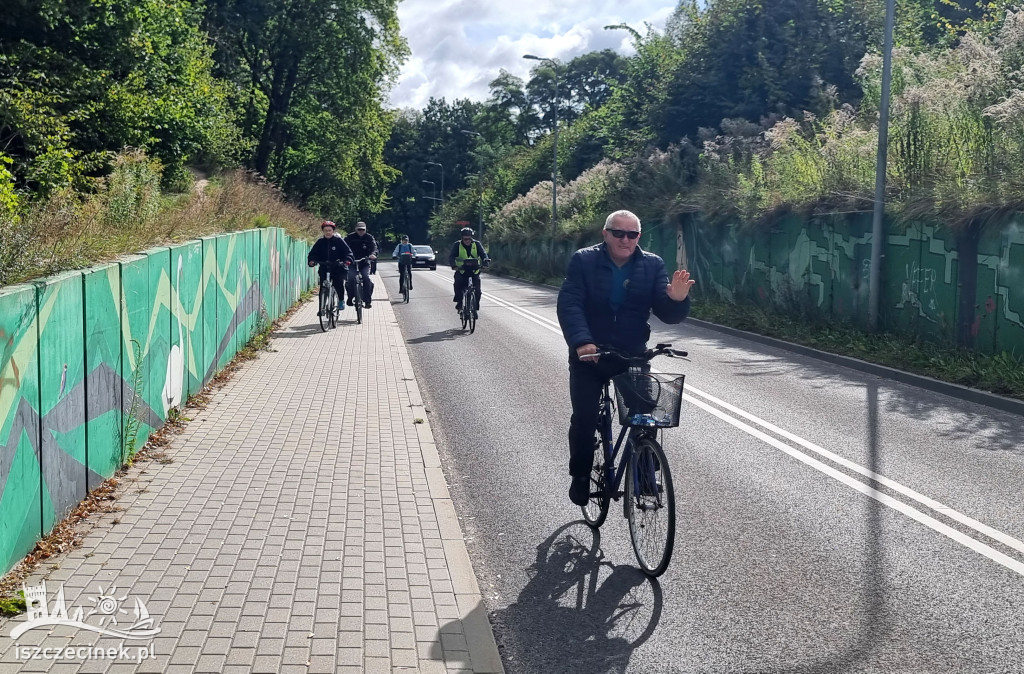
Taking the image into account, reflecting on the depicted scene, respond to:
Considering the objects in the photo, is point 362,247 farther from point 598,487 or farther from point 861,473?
point 598,487

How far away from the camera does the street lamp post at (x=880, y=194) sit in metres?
14.9

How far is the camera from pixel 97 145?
2045cm

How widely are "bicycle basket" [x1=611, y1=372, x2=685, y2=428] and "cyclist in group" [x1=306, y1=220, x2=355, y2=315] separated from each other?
1289cm

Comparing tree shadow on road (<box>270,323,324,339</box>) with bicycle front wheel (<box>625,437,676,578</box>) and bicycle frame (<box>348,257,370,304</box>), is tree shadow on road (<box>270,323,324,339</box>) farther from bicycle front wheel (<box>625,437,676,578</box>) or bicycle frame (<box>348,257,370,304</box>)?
bicycle front wheel (<box>625,437,676,578</box>)

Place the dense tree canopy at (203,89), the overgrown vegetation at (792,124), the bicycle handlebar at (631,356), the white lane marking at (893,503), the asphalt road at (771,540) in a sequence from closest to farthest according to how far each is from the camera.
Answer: the asphalt road at (771,540) → the bicycle handlebar at (631,356) → the white lane marking at (893,503) → the overgrown vegetation at (792,124) → the dense tree canopy at (203,89)

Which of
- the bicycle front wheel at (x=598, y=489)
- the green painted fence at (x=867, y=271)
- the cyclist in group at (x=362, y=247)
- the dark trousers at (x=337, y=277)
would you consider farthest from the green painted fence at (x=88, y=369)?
the green painted fence at (x=867, y=271)

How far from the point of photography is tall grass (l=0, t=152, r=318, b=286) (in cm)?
592

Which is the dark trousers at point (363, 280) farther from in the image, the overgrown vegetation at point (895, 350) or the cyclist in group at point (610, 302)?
the cyclist in group at point (610, 302)

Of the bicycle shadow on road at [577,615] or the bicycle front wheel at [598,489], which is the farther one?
the bicycle front wheel at [598,489]

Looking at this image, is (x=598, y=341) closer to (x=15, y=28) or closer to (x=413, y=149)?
(x=15, y=28)

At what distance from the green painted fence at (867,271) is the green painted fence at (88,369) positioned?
30.6 ft

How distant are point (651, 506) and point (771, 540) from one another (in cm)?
98

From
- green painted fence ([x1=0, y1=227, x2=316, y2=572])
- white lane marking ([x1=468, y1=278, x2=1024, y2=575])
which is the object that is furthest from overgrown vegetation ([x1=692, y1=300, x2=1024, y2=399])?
green painted fence ([x1=0, y1=227, x2=316, y2=572])

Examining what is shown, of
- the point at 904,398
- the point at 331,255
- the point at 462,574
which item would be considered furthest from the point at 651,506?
the point at 331,255
